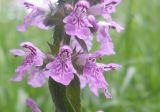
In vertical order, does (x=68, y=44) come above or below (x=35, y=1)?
below

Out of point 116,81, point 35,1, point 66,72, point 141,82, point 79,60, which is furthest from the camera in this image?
point 141,82

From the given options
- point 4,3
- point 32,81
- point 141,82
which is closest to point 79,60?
point 32,81

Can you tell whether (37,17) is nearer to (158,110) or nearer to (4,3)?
(158,110)

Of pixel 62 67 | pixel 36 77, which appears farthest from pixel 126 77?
pixel 62 67

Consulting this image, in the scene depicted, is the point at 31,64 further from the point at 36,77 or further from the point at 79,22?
the point at 79,22

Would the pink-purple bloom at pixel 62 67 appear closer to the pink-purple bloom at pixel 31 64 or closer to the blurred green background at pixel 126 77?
the pink-purple bloom at pixel 31 64

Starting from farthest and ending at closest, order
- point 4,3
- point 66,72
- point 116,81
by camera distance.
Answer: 1. point 4,3
2. point 116,81
3. point 66,72

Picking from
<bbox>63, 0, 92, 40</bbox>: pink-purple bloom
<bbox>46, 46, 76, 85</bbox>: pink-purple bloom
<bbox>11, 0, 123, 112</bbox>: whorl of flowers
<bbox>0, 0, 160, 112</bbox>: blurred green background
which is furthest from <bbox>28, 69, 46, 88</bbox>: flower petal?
<bbox>0, 0, 160, 112</bbox>: blurred green background

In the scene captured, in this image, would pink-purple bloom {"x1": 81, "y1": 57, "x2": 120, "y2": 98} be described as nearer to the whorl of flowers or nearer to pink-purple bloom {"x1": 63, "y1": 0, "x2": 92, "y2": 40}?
the whorl of flowers
